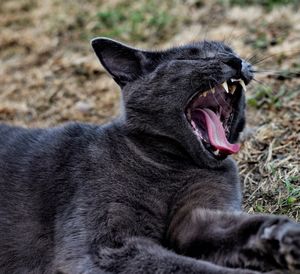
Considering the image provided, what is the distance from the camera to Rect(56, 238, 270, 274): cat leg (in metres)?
2.50

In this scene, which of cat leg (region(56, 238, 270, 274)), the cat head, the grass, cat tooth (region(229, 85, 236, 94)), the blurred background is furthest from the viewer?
the grass

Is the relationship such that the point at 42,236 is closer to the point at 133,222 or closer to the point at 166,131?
the point at 133,222

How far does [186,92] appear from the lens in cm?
304

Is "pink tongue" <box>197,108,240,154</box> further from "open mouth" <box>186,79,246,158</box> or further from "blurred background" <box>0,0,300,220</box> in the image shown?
"blurred background" <box>0,0,300,220</box>

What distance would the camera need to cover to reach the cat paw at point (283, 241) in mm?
2348

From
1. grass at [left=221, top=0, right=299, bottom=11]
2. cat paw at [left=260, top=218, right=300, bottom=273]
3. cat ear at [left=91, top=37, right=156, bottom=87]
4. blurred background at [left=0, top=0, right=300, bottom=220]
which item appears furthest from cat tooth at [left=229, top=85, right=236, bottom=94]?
grass at [left=221, top=0, right=299, bottom=11]

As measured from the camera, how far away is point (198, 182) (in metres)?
2.99

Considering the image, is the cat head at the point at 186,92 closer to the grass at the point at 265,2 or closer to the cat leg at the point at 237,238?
the cat leg at the point at 237,238

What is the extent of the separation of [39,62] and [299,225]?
13.6ft

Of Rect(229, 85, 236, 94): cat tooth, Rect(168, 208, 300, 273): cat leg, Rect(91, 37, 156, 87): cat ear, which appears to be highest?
Rect(91, 37, 156, 87): cat ear

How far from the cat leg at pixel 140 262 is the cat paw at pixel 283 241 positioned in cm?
13

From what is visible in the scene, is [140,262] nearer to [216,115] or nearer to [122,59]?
[216,115]

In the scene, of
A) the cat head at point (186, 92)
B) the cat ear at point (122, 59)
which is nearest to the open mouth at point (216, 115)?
the cat head at point (186, 92)

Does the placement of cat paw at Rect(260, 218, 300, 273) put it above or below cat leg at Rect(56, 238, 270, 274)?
above
